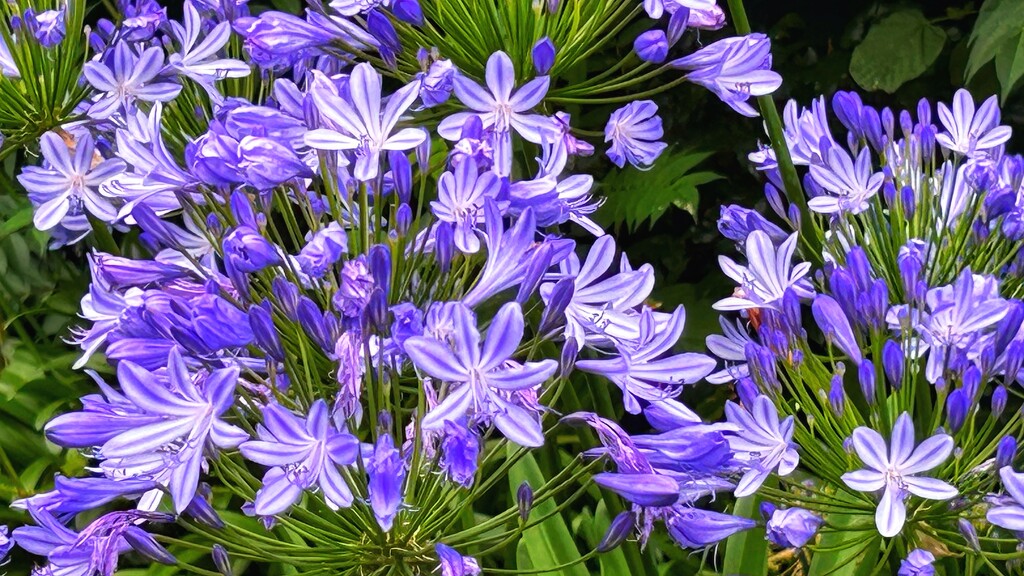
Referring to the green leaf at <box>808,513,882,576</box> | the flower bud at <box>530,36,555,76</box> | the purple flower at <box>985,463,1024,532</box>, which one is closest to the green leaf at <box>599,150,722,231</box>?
the green leaf at <box>808,513,882,576</box>

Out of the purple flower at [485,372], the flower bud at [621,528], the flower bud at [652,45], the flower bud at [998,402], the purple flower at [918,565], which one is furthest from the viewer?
the flower bud at [652,45]

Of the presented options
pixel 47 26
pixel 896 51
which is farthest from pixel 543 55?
pixel 896 51

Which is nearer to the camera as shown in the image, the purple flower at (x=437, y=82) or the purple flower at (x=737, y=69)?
the purple flower at (x=437, y=82)

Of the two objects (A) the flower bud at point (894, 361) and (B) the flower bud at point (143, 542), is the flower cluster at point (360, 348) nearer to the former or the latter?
(B) the flower bud at point (143, 542)

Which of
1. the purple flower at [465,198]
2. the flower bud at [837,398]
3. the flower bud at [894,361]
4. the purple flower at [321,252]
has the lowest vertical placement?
the flower bud at [837,398]

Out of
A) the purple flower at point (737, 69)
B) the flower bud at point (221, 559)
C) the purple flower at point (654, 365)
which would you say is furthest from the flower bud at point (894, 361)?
the flower bud at point (221, 559)

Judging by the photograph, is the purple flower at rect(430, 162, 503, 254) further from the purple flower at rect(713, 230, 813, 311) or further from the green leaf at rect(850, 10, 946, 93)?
the green leaf at rect(850, 10, 946, 93)

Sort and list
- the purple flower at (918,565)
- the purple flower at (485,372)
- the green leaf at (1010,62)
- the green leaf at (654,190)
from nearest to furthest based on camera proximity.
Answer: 1. the purple flower at (485,372)
2. the purple flower at (918,565)
3. the green leaf at (1010,62)
4. the green leaf at (654,190)
